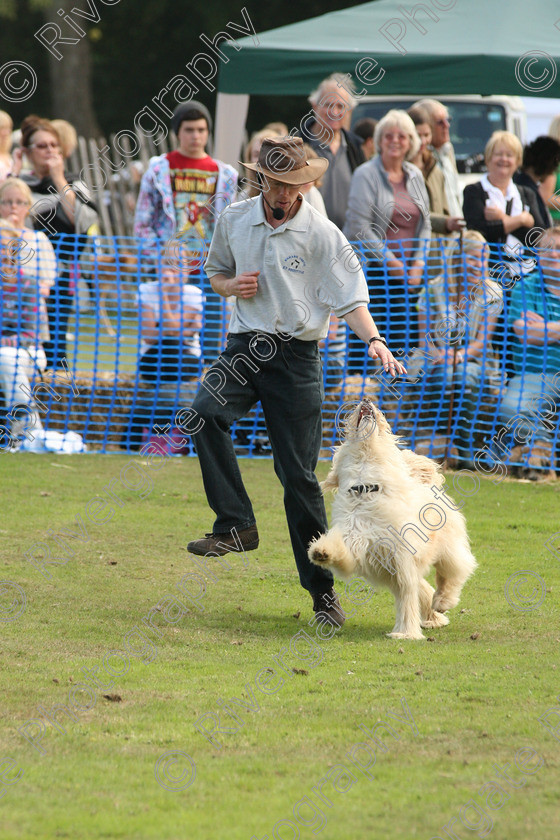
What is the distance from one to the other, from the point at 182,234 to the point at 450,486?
3649mm

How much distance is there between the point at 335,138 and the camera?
1193 cm

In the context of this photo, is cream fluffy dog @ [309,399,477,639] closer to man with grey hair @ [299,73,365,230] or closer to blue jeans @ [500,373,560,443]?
blue jeans @ [500,373,560,443]

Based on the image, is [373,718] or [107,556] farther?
[107,556]

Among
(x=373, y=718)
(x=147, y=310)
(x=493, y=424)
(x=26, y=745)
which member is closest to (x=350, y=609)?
(x=373, y=718)

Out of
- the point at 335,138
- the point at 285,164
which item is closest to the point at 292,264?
the point at 285,164

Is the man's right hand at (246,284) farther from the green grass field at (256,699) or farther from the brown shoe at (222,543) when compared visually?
the green grass field at (256,699)

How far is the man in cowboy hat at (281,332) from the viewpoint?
20.4 feet

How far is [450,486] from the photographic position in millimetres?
9867

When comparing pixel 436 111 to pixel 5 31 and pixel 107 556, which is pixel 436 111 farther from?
pixel 5 31

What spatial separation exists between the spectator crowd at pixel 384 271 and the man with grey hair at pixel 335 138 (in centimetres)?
1

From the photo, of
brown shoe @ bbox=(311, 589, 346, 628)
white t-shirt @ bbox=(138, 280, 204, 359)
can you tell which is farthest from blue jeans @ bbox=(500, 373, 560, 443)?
brown shoe @ bbox=(311, 589, 346, 628)

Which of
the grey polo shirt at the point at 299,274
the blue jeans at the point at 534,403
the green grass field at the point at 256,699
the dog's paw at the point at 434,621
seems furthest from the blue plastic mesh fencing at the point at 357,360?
the grey polo shirt at the point at 299,274

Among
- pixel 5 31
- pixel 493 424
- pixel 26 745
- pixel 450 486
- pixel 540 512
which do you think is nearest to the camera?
pixel 26 745

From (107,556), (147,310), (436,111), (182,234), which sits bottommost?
(107,556)
